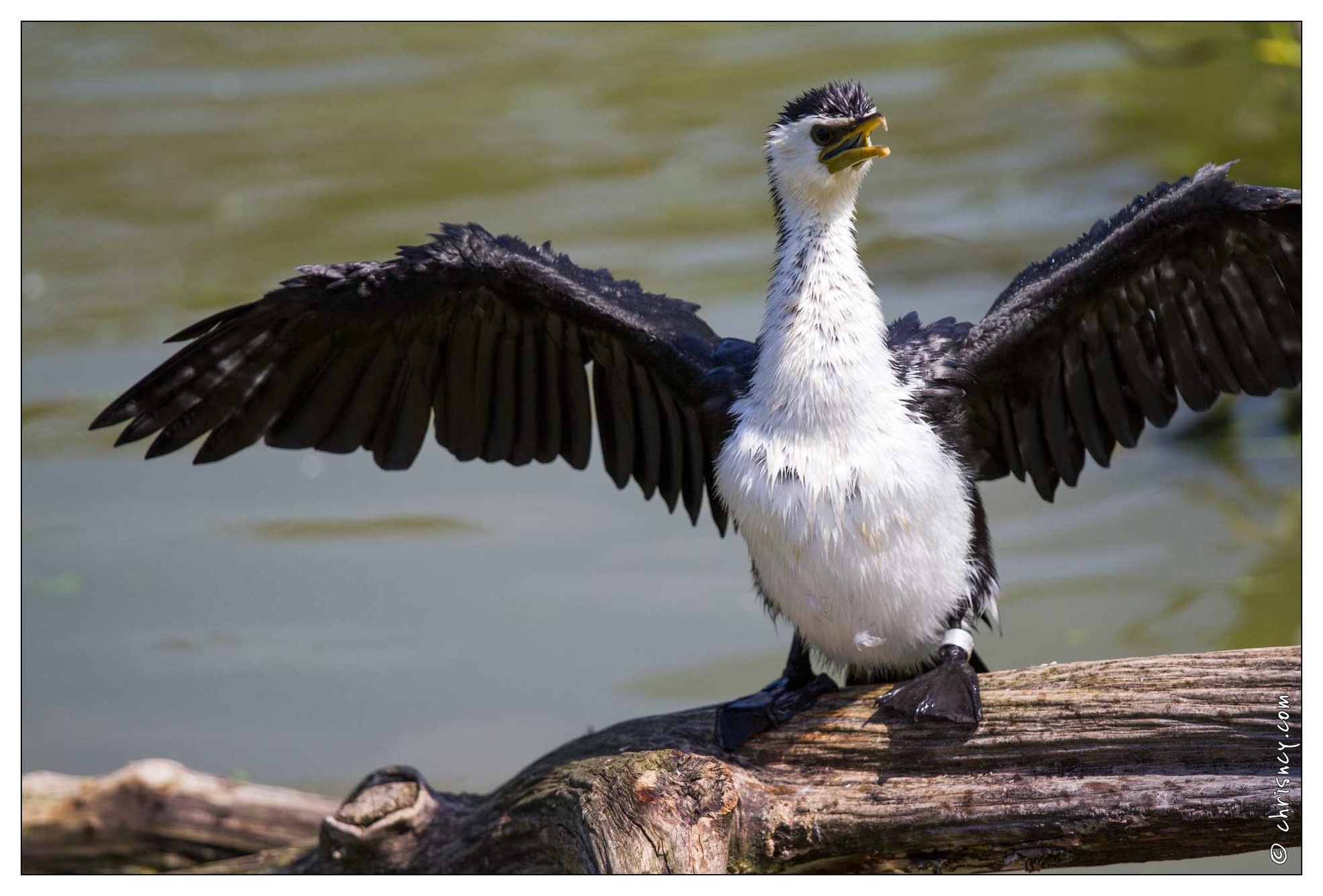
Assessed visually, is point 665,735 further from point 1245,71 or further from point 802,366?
point 1245,71

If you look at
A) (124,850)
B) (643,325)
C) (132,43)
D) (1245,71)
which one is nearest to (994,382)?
(643,325)

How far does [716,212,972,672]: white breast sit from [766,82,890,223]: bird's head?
4.4 inches

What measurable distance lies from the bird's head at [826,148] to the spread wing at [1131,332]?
1.55 ft

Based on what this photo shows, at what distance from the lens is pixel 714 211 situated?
930 cm

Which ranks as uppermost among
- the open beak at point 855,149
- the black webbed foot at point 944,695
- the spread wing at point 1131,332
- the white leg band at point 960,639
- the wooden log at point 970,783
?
the open beak at point 855,149

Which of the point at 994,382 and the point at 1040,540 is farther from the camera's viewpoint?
the point at 1040,540

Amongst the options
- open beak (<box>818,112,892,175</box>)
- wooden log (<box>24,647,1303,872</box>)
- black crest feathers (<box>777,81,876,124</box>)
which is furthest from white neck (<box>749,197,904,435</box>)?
wooden log (<box>24,647,1303,872</box>)

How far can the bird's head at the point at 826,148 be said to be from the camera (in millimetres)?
3541

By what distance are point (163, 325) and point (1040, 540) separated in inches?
201

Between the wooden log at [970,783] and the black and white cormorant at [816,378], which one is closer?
the wooden log at [970,783]

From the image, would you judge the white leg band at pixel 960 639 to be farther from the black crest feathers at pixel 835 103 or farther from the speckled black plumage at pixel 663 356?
the black crest feathers at pixel 835 103

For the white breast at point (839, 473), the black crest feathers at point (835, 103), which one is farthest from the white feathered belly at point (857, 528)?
the black crest feathers at point (835, 103)

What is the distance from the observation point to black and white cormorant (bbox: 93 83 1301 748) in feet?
11.6

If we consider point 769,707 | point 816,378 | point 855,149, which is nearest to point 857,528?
point 816,378
